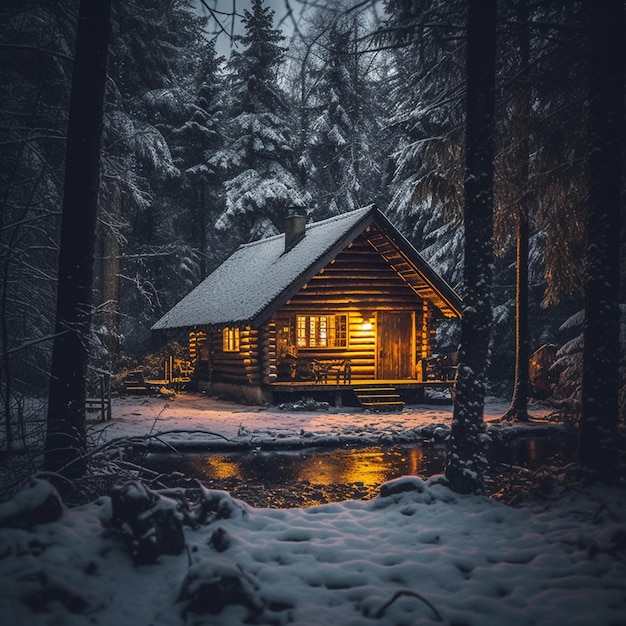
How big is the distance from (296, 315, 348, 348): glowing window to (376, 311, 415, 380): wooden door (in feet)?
4.74

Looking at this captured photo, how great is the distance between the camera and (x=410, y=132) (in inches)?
1316

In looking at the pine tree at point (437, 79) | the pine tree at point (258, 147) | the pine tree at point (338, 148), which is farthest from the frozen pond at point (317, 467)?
the pine tree at point (338, 148)

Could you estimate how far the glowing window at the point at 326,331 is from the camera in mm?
22719

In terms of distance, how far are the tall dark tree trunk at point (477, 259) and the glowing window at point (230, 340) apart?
16.4m

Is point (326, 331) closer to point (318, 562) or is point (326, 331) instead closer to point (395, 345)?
point (395, 345)

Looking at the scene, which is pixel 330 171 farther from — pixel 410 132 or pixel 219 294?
pixel 219 294

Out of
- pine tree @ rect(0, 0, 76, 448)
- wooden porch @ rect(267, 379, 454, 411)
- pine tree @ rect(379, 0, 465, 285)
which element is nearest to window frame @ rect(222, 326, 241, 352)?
wooden porch @ rect(267, 379, 454, 411)

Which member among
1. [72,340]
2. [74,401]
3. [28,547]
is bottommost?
[28,547]

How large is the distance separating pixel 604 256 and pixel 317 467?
643cm

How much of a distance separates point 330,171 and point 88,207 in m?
31.3

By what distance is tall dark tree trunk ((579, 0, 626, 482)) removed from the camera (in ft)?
25.9

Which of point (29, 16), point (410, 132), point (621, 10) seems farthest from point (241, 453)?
point (410, 132)

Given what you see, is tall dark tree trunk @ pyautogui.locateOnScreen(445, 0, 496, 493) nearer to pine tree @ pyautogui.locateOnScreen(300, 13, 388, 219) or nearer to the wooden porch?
the wooden porch

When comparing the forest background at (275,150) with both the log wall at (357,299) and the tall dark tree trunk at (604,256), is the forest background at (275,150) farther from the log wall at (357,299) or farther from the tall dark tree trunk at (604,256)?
the log wall at (357,299)
